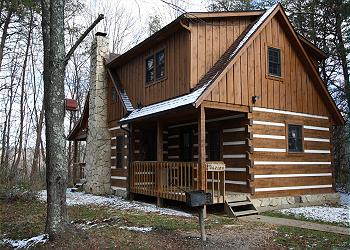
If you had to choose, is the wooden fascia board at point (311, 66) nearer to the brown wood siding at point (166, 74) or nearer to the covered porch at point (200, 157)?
the covered porch at point (200, 157)

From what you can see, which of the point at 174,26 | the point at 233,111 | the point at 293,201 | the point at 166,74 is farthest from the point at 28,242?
the point at 293,201

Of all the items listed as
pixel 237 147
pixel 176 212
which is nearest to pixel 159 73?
pixel 237 147

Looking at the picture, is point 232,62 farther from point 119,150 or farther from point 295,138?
point 119,150

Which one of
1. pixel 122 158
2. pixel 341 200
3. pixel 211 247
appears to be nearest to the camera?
pixel 211 247

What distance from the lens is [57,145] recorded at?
766 centimetres

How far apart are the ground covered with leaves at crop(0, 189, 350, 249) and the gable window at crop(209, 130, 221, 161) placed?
3257 mm

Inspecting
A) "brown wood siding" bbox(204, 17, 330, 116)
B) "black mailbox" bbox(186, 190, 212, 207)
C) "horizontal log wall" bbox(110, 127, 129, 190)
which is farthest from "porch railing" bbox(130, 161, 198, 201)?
"black mailbox" bbox(186, 190, 212, 207)

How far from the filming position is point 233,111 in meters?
12.9

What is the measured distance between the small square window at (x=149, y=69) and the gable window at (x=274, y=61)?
186 inches

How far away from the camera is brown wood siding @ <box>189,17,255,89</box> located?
1255cm

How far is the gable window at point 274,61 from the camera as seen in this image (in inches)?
545

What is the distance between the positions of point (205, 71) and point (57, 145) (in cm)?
660

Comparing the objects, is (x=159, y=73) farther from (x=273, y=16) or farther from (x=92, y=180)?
(x=92, y=180)

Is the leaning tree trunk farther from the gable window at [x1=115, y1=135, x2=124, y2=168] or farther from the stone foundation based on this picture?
the gable window at [x1=115, y1=135, x2=124, y2=168]
